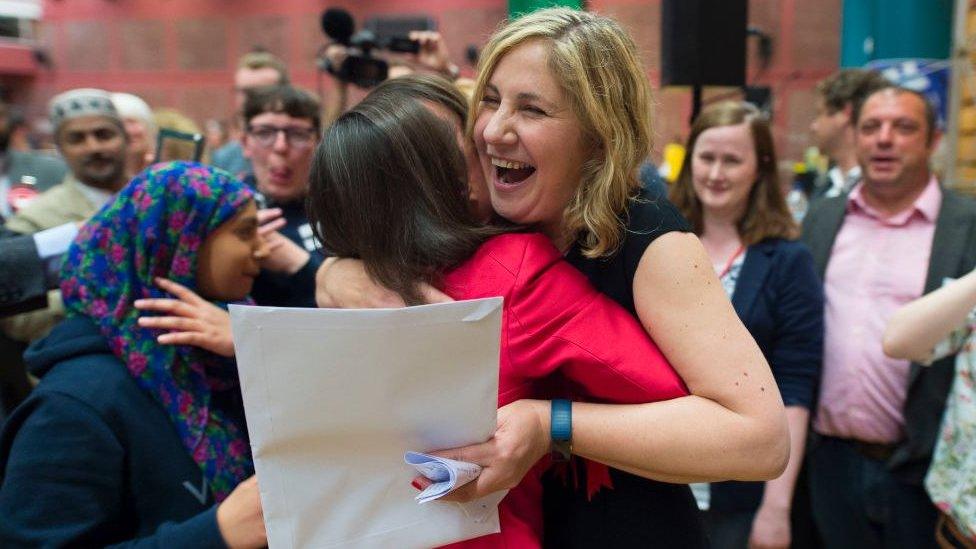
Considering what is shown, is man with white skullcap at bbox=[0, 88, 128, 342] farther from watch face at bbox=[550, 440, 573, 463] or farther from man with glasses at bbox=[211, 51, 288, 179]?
watch face at bbox=[550, 440, 573, 463]

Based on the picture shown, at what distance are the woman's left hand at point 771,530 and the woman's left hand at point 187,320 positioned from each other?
1691mm

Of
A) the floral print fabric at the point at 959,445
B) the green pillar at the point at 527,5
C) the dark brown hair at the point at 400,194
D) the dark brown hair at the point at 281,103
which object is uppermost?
the green pillar at the point at 527,5

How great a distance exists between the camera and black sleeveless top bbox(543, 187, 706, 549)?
1263mm

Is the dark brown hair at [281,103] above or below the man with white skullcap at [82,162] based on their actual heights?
above

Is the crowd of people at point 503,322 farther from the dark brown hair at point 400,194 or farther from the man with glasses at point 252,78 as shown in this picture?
the man with glasses at point 252,78

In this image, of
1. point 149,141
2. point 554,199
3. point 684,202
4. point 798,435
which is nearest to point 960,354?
point 798,435

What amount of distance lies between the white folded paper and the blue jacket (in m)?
0.52

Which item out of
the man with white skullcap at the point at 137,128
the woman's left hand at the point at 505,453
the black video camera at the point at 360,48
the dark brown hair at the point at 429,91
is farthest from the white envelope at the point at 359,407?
the man with white skullcap at the point at 137,128

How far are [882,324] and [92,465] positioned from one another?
2.19m

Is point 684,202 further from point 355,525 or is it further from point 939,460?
point 355,525

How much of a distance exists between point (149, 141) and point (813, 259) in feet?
9.16

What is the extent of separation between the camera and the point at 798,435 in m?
2.57

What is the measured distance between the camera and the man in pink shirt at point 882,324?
8.23ft

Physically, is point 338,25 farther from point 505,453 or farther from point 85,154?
point 505,453
